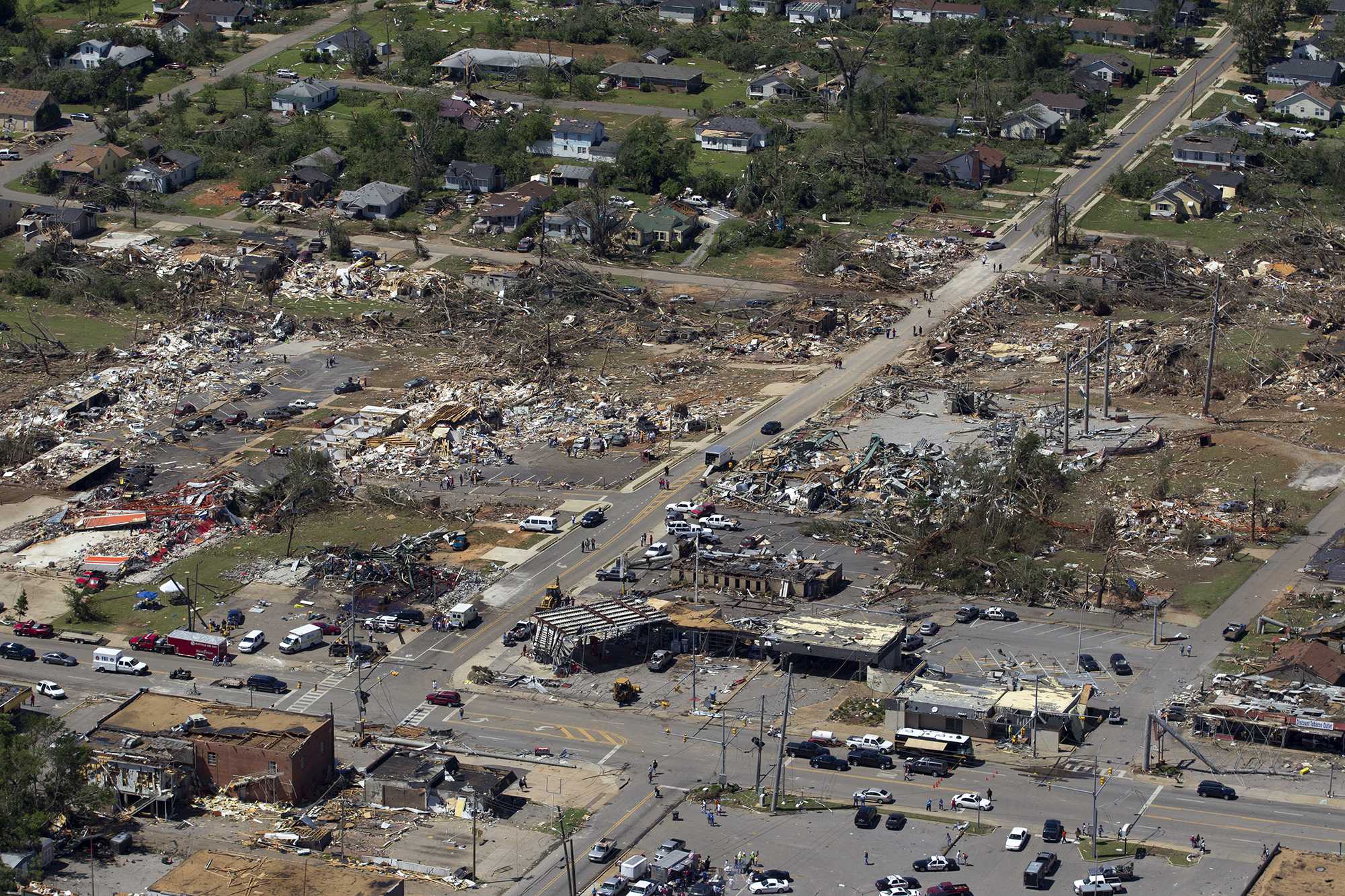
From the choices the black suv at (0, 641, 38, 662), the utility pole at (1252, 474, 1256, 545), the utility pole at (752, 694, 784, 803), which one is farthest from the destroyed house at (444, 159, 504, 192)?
the utility pole at (752, 694, 784, 803)

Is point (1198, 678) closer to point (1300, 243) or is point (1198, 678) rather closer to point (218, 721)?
point (218, 721)

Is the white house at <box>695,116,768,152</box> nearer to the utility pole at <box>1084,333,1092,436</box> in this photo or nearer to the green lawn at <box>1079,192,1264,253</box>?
the green lawn at <box>1079,192,1264,253</box>

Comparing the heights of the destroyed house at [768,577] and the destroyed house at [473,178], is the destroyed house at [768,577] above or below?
below

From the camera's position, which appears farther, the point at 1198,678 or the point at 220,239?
the point at 220,239

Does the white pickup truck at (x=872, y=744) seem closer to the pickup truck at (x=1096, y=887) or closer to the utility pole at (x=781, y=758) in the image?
the utility pole at (x=781, y=758)

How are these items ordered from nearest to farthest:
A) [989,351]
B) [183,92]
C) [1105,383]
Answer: [1105,383], [989,351], [183,92]

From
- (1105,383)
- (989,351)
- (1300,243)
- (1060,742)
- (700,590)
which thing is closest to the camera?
(1060,742)

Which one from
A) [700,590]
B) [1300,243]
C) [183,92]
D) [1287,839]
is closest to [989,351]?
[1300,243]

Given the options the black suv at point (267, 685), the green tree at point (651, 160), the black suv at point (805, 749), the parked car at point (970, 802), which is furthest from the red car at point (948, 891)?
the green tree at point (651, 160)
